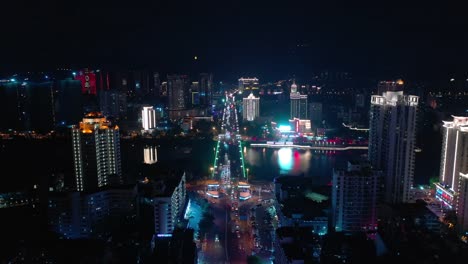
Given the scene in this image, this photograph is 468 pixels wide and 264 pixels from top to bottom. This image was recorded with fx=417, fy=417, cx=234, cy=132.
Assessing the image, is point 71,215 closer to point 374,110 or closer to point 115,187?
point 115,187

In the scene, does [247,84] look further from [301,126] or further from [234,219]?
[234,219]

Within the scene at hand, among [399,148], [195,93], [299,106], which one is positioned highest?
[195,93]

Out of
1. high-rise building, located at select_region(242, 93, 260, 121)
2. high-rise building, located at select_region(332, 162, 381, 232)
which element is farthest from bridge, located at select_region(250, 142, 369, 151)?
high-rise building, located at select_region(332, 162, 381, 232)

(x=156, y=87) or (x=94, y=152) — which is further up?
(x=156, y=87)

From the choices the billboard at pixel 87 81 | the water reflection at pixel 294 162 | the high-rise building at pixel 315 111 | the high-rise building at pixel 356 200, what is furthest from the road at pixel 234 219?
the billboard at pixel 87 81

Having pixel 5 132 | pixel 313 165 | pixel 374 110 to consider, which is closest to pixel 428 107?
pixel 313 165

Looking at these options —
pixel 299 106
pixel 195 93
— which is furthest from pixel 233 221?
pixel 195 93

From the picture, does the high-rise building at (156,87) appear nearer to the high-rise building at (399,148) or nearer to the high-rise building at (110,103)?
the high-rise building at (110,103)

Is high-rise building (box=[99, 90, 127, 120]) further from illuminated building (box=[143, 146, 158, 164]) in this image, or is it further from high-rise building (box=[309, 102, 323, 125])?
high-rise building (box=[309, 102, 323, 125])
